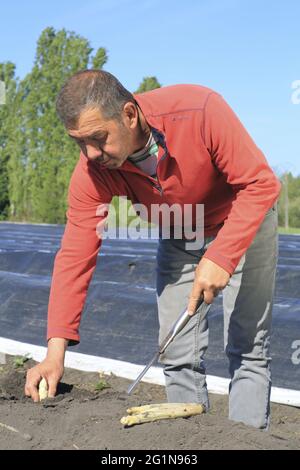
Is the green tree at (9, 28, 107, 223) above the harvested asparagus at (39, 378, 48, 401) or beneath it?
above

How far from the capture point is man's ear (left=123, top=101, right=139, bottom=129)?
7.15 feet

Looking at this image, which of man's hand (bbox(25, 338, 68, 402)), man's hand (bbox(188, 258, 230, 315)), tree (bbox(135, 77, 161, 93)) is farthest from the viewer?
tree (bbox(135, 77, 161, 93))

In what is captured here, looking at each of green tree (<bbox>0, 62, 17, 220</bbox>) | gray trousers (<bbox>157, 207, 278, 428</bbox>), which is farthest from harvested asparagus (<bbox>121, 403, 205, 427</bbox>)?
green tree (<bbox>0, 62, 17, 220</bbox>)

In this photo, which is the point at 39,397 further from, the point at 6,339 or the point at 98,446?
the point at 6,339

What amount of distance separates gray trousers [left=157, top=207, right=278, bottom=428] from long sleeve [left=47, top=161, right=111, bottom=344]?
0.40 metres

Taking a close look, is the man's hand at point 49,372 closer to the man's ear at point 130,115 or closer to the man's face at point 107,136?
the man's face at point 107,136

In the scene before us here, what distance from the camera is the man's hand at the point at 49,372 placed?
8.07 ft

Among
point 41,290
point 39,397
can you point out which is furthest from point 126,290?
point 39,397

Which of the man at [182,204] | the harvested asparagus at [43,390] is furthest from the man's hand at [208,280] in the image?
the harvested asparagus at [43,390]

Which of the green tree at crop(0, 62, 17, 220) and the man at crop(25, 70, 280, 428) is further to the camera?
the green tree at crop(0, 62, 17, 220)

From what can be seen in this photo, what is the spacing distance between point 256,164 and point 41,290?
3702 mm

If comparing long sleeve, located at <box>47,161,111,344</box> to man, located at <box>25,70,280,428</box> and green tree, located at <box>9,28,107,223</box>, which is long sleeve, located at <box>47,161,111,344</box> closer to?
man, located at <box>25,70,280,428</box>

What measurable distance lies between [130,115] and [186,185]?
0.38 meters

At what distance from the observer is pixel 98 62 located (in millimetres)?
20047
